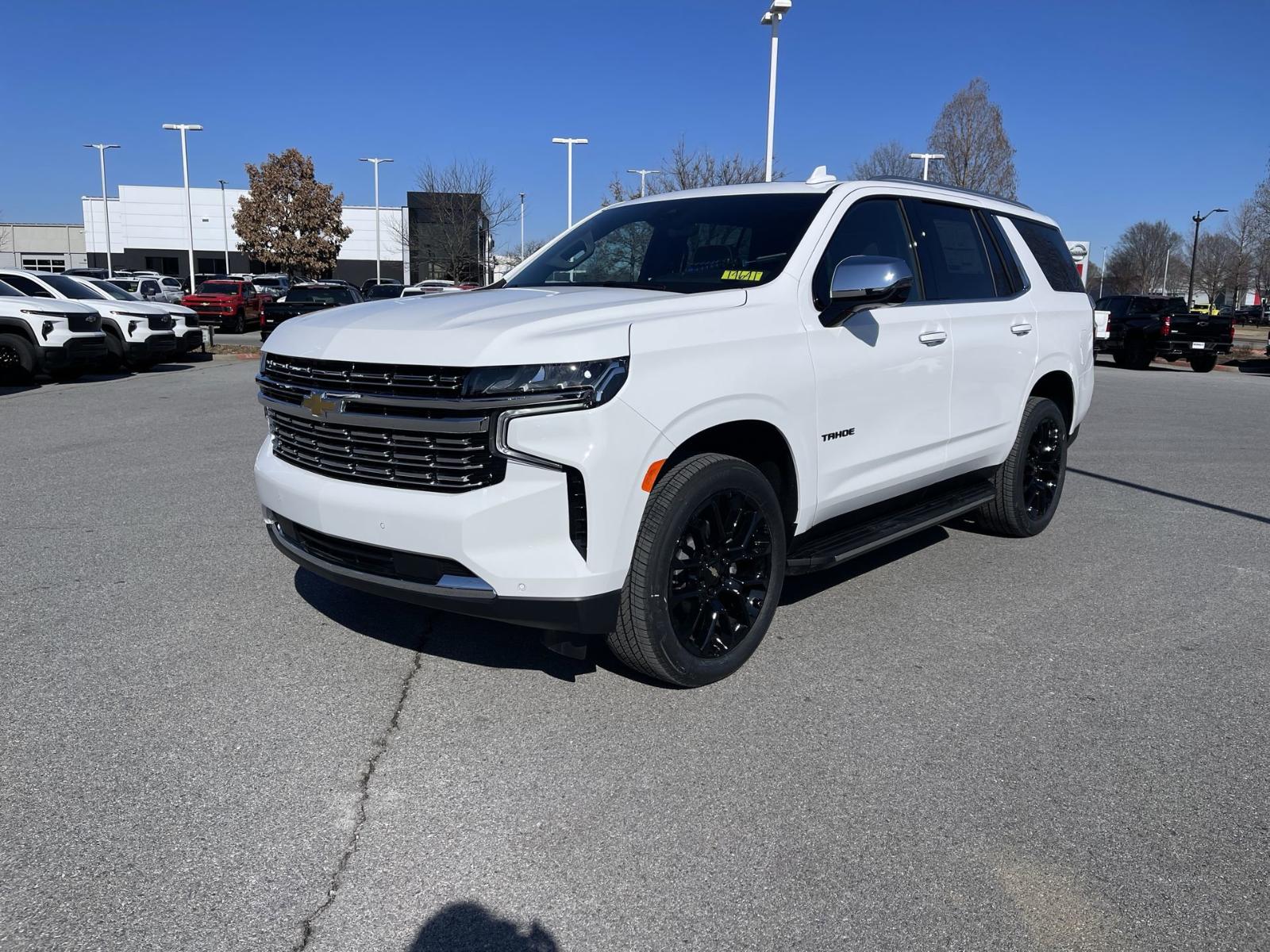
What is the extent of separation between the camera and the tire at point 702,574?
3.56 metres

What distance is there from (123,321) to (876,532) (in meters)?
16.4

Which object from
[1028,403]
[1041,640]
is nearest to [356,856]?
[1041,640]

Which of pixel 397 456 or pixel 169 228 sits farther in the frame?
pixel 169 228

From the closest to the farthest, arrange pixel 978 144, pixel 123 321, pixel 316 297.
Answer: pixel 123 321
pixel 316 297
pixel 978 144

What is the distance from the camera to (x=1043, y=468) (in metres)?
6.37

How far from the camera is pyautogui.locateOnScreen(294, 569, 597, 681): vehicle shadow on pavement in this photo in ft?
13.8

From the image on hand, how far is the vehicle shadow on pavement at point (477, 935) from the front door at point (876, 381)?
2.37 metres

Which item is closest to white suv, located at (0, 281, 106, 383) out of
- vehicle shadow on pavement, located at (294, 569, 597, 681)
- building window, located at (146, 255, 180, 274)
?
vehicle shadow on pavement, located at (294, 569, 597, 681)

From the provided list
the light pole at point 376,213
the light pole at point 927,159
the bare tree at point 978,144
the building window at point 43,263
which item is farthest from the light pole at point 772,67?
the building window at point 43,263

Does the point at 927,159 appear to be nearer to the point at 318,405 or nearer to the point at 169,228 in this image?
the point at 318,405

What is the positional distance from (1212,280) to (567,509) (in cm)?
9506

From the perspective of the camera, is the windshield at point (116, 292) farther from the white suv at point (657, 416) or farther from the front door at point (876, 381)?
the front door at point (876, 381)

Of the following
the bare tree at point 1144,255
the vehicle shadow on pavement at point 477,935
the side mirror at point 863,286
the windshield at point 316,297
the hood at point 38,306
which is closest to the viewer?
the vehicle shadow on pavement at point 477,935

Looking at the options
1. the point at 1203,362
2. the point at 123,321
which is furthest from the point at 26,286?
the point at 1203,362
